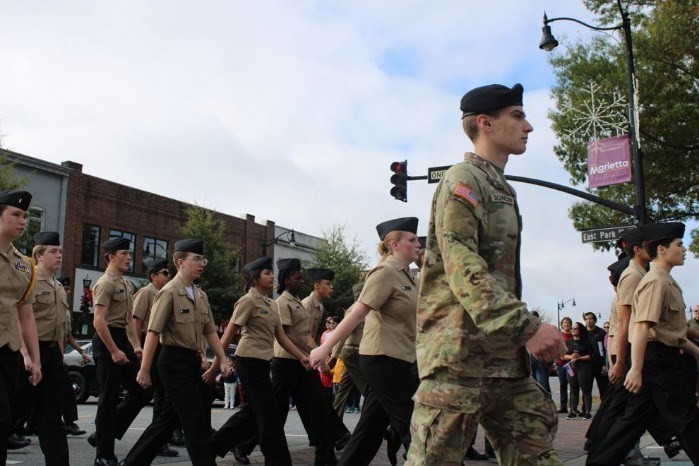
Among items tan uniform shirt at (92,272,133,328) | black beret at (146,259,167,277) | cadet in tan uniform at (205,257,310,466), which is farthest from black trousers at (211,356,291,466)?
black beret at (146,259,167,277)

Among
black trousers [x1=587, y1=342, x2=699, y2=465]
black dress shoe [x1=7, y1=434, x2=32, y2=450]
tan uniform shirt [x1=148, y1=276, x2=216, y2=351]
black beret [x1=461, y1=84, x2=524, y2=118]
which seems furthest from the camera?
black dress shoe [x1=7, y1=434, x2=32, y2=450]

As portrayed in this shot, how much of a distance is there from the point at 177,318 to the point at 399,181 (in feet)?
37.2

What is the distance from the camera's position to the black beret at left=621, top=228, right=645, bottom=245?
A: 6.58 metres

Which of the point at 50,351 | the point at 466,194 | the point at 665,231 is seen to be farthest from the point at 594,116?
the point at 466,194

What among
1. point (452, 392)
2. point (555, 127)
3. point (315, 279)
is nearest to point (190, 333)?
point (315, 279)

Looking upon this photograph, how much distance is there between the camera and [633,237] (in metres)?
6.77

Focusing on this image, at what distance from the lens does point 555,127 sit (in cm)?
2422

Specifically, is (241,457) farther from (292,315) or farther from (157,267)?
(157,267)

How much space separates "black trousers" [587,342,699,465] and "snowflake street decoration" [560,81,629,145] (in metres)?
12.8

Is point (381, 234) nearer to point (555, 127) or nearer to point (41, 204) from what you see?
point (555, 127)

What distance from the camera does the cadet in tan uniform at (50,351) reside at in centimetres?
579

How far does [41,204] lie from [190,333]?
94.6 ft

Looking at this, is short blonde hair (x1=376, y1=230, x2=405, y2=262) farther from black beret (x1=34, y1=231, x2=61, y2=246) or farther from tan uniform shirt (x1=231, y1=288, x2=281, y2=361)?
black beret (x1=34, y1=231, x2=61, y2=246)

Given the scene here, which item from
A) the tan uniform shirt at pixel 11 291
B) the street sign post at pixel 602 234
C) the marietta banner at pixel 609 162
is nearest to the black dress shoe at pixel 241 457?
the tan uniform shirt at pixel 11 291
